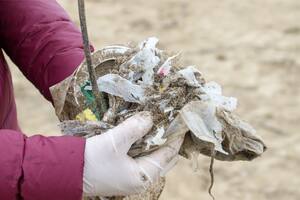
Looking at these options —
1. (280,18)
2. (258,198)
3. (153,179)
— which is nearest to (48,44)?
(153,179)

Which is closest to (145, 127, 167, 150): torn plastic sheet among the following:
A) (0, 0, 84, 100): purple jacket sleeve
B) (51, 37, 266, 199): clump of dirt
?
(51, 37, 266, 199): clump of dirt

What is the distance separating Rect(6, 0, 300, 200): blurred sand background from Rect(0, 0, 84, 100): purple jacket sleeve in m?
1.18

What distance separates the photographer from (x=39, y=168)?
38.9 inches

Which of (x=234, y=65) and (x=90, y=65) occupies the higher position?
(x=90, y=65)

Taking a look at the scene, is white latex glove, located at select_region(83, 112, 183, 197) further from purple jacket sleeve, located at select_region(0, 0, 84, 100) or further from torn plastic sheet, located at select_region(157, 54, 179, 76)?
purple jacket sleeve, located at select_region(0, 0, 84, 100)

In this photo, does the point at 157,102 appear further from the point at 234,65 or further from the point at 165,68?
the point at 234,65

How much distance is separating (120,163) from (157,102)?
109mm

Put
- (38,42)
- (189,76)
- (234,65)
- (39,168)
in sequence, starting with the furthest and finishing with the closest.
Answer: (234,65), (38,42), (189,76), (39,168)

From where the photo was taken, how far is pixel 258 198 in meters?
2.33

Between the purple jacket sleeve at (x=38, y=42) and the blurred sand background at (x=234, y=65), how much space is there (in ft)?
3.86

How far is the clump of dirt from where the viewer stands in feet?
3.48

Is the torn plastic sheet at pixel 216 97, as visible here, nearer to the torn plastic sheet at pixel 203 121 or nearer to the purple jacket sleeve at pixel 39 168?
the torn plastic sheet at pixel 203 121

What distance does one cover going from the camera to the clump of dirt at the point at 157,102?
1060 millimetres

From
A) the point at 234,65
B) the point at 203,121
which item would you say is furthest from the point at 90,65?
the point at 234,65
